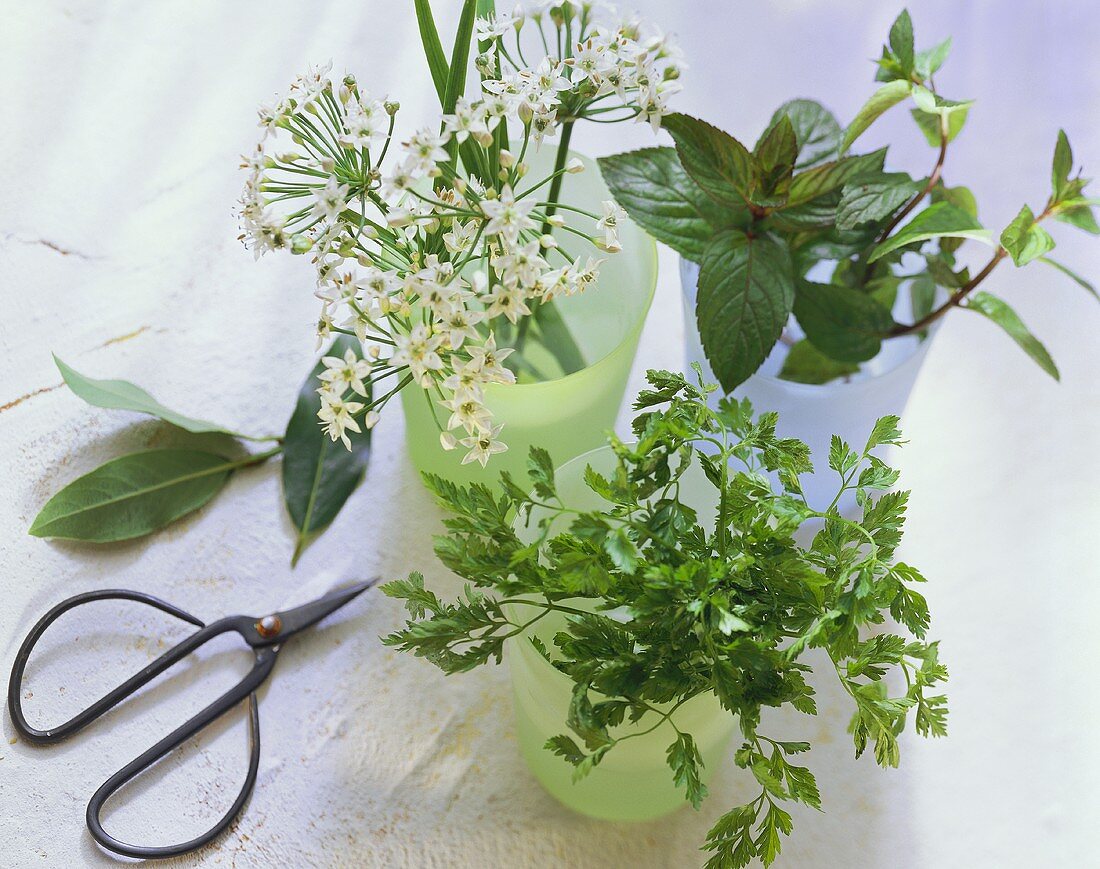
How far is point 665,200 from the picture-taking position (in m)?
0.53

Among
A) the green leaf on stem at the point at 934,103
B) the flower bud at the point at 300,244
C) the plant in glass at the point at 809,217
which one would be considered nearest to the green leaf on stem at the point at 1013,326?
the plant in glass at the point at 809,217

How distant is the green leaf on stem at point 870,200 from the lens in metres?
0.50

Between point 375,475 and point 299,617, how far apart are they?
0.33 ft

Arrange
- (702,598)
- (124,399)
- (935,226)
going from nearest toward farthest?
(702,598) < (935,226) < (124,399)

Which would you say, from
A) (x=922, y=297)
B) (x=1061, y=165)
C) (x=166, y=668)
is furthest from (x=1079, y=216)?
(x=166, y=668)

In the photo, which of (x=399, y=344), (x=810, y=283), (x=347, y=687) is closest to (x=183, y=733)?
(x=347, y=687)

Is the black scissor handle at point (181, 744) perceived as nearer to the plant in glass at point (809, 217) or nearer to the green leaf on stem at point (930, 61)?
the plant in glass at point (809, 217)

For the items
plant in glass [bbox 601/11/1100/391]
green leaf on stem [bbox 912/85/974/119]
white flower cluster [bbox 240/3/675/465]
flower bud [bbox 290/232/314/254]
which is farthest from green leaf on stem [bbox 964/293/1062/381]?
flower bud [bbox 290/232/314/254]

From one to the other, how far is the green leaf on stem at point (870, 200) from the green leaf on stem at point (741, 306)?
0.04m

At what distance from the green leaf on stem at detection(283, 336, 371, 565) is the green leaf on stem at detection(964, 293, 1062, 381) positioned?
34 centimetres

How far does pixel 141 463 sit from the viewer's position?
592mm

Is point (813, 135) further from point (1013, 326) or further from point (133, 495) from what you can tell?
point (133, 495)

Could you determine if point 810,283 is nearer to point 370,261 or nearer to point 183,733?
point 370,261

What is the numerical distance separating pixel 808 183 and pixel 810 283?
56mm
